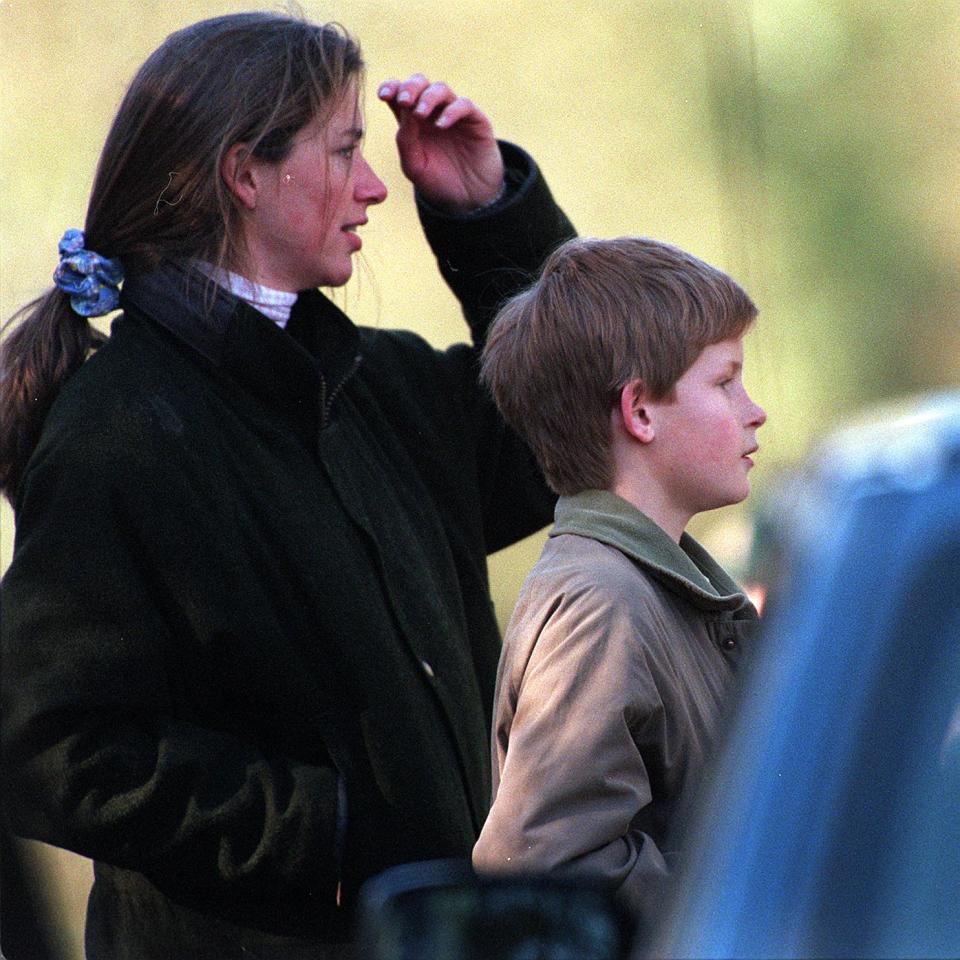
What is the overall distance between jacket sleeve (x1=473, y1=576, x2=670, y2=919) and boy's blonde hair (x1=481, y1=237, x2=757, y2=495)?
30 cm

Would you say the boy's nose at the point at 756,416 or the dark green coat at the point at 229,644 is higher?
the boy's nose at the point at 756,416

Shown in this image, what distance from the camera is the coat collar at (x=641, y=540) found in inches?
80.9

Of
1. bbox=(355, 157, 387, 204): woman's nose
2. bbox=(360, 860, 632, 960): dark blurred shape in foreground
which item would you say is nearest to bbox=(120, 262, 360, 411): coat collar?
bbox=(355, 157, 387, 204): woman's nose

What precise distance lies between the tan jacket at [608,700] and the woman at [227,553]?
374 mm

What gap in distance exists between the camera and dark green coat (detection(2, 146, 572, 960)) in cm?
225

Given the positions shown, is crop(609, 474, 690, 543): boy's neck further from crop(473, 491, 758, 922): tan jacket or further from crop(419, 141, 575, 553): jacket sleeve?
crop(419, 141, 575, 553): jacket sleeve

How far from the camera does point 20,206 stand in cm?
396

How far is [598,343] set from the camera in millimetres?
2203

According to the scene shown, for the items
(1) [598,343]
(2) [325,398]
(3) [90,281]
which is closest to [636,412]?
(1) [598,343]

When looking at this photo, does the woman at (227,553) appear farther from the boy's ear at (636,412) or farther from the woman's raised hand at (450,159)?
the boy's ear at (636,412)

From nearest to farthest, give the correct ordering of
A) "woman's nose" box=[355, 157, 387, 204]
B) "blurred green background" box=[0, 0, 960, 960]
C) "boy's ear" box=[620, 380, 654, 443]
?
1. "boy's ear" box=[620, 380, 654, 443]
2. "woman's nose" box=[355, 157, 387, 204]
3. "blurred green background" box=[0, 0, 960, 960]

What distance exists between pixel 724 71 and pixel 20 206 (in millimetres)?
1992

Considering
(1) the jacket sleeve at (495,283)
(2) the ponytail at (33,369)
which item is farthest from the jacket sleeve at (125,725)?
(1) the jacket sleeve at (495,283)

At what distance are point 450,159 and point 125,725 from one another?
117 cm
